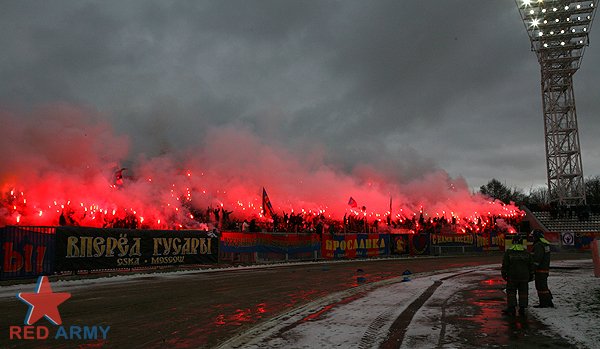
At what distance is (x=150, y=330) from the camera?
762 cm

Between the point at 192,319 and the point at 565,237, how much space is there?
143ft

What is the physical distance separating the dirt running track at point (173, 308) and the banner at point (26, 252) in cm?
129

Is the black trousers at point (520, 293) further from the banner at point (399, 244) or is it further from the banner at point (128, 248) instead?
the banner at point (399, 244)

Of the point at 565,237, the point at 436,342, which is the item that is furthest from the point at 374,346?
the point at 565,237

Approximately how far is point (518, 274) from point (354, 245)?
2388 cm

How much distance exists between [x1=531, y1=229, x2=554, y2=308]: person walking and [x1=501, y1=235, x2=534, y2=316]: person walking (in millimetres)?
465

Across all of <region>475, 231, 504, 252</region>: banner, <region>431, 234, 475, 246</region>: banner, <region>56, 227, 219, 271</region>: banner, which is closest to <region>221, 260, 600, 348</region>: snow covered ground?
<region>56, 227, 219, 271</region>: banner

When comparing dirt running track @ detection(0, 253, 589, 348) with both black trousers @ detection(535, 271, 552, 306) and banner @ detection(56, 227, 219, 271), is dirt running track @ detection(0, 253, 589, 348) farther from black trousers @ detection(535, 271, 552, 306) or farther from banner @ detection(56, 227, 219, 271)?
black trousers @ detection(535, 271, 552, 306)

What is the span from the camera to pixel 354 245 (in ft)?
105

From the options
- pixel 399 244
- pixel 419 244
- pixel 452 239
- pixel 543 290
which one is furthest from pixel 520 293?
pixel 452 239

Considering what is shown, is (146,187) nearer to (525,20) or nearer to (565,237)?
(565,237)

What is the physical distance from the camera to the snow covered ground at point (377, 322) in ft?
21.3

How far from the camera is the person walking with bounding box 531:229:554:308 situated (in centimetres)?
897

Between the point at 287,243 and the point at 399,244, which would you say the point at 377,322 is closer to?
the point at 287,243
